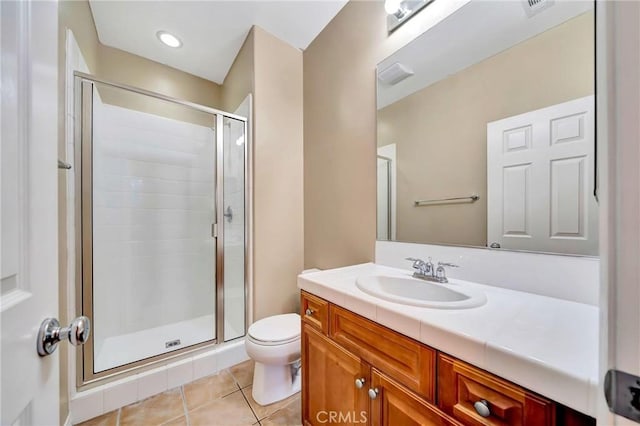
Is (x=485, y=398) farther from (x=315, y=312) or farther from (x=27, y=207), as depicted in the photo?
(x=27, y=207)

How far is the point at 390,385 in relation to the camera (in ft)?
2.58

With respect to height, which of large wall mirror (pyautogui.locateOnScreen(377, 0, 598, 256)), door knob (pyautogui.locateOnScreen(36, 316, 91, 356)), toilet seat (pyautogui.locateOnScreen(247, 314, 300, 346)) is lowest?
toilet seat (pyautogui.locateOnScreen(247, 314, 300, 346))

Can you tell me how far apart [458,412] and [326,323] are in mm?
536

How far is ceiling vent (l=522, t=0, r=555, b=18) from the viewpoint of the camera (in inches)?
35.8

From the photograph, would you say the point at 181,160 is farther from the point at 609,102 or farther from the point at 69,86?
the point at 609,102

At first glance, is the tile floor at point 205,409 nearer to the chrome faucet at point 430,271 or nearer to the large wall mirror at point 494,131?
the chrome faucet at point 430,271

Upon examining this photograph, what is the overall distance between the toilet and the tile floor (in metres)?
0.06

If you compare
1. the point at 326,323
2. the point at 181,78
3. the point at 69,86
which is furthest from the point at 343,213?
the point at 181,78

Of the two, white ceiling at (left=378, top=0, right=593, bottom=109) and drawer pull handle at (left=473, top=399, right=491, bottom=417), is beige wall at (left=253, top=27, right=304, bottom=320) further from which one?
drawer pull handle at (left=473, top=399, right=491, bottom=417)

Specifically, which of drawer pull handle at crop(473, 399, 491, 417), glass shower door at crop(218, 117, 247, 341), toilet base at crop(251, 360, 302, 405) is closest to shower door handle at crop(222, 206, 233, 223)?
glass shower door at crop(218, 117, 247, 341)

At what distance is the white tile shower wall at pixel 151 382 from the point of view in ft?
4.38

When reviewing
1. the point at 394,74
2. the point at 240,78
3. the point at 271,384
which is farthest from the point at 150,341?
the point at 394,74

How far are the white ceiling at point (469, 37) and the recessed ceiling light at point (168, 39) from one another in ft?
5.77

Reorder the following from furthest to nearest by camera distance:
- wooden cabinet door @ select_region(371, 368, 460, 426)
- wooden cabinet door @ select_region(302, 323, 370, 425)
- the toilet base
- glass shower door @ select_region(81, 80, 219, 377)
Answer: glass shower door @ select_region(81, 80, 219, 377), the toilet base, wooden cabinet door @ select_region(302, 323, 370, 425), wooden cabinet door @ select_region(371, 368, 460, 426)
